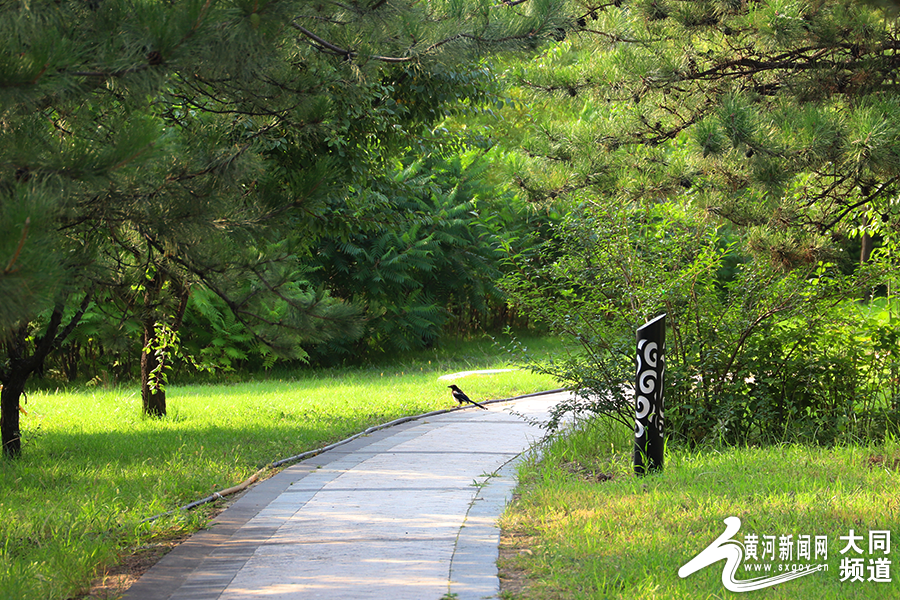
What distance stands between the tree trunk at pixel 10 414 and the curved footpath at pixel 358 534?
2981 mm

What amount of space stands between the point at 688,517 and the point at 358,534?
213 cm

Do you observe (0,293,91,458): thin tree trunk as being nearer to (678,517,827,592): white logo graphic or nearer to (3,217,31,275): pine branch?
(3,217,31,275): pine branch

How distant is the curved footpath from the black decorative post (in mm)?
1199

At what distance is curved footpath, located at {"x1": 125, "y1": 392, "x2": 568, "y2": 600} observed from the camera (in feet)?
14.4

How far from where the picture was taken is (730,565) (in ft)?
14.4

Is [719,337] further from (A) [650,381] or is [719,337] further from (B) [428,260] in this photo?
(B) [428,260]

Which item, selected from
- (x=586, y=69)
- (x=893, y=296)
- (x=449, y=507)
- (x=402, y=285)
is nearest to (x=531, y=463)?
(x=449, y=507)

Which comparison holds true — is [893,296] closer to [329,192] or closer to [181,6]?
[329,192]

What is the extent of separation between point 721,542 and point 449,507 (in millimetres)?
2070

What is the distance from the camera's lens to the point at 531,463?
734cm

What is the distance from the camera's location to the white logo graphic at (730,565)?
4184 millimetres

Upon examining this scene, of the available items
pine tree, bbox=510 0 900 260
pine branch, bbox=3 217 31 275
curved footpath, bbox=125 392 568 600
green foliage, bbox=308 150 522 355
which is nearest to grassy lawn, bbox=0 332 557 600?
curved footpath, bbox=125 392 568 600

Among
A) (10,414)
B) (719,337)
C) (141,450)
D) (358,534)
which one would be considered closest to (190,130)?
(358,534)

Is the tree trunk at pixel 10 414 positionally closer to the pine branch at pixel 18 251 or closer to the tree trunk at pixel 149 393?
the tree trunk at pixel 149 393
